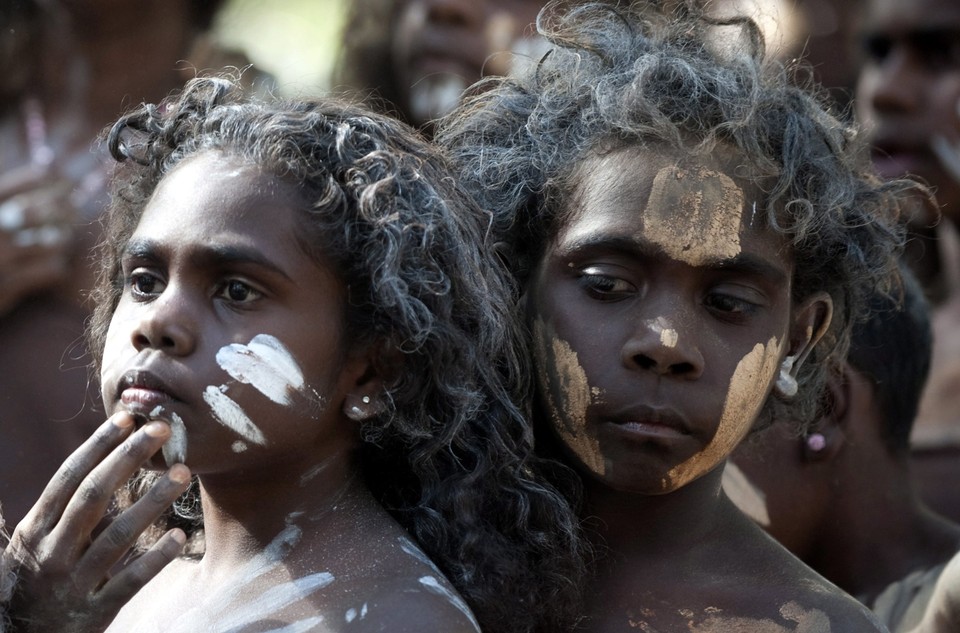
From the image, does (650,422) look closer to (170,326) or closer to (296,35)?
(170,326)

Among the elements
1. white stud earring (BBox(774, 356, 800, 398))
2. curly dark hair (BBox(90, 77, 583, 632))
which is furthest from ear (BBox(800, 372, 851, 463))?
curly dark hair (BBox(90, 77, 583, 632))

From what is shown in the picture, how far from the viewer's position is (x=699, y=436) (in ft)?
8.39

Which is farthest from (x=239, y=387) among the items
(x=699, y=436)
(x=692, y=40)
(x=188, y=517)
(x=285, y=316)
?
(x=692, y=40)

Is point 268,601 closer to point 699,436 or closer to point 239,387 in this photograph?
point 239,387

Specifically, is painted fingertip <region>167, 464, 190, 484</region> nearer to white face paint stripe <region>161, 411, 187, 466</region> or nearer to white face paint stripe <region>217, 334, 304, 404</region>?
white face paint stripe <region>161, 411, 187, 466</region>

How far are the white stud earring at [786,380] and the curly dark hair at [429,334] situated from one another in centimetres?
55

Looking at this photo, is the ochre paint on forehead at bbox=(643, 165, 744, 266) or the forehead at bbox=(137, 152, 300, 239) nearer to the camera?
the forehead at bbox=(137, 152, 300, 239)

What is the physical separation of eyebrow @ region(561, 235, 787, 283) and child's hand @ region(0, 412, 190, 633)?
34.5 inches

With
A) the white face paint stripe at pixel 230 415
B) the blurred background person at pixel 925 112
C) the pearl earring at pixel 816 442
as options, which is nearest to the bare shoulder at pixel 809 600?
the pearl earring at pixel 816 442

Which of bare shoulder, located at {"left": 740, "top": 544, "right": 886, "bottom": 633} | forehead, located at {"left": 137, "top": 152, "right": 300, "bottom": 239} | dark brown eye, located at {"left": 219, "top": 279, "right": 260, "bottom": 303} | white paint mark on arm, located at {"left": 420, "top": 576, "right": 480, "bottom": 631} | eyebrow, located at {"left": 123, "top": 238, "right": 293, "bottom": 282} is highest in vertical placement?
forehead, located at {"left": 137, "top": 152, "right": 300, "bottom": 239}

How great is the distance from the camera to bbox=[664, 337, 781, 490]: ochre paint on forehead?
2.58m

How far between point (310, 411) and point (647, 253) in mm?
709

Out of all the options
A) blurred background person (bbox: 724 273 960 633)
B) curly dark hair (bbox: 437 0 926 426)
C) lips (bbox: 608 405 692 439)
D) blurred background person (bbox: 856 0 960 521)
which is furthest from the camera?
blurred background person (bbox: 856 0 960 521)

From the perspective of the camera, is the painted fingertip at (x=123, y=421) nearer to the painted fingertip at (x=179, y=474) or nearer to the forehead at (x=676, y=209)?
the painted fingertip at (x=179, y=474)
